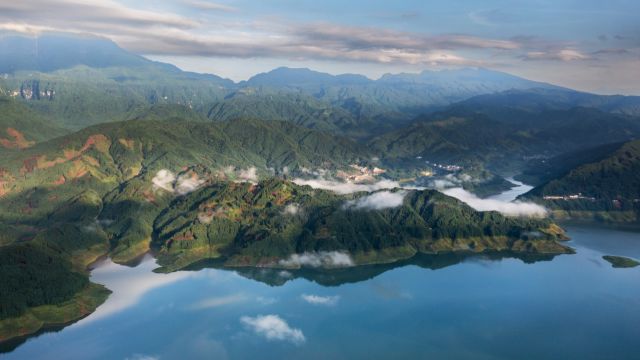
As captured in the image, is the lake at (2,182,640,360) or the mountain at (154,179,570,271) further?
the mountain at (154,179,570,271)

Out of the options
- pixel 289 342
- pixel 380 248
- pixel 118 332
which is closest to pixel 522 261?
pixel 380 248

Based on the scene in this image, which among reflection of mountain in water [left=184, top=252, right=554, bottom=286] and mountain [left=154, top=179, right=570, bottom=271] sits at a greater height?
mountain [left=154, top=179, right=570, bottom=271]

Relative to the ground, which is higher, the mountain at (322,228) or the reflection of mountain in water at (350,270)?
the mountain at (322,228)

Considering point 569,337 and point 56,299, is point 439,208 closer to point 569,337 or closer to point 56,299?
point 569,337

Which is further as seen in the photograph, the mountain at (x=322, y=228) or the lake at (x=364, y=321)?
the mountain at (x=322, y=228)

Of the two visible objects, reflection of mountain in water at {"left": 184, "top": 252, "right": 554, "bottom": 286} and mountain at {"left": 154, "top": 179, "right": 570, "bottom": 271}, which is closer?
reflection of mountain in water at {"left": 184, "top": 252, "right": 554, "bottom": 286}

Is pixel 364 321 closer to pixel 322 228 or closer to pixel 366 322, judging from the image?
pixel 366 322

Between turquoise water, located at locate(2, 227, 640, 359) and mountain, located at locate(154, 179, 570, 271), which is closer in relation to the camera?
turquoise water, located at locate(2, 227, 640, 359)

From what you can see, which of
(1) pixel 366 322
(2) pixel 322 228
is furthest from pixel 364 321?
(2) pixel 322 228
